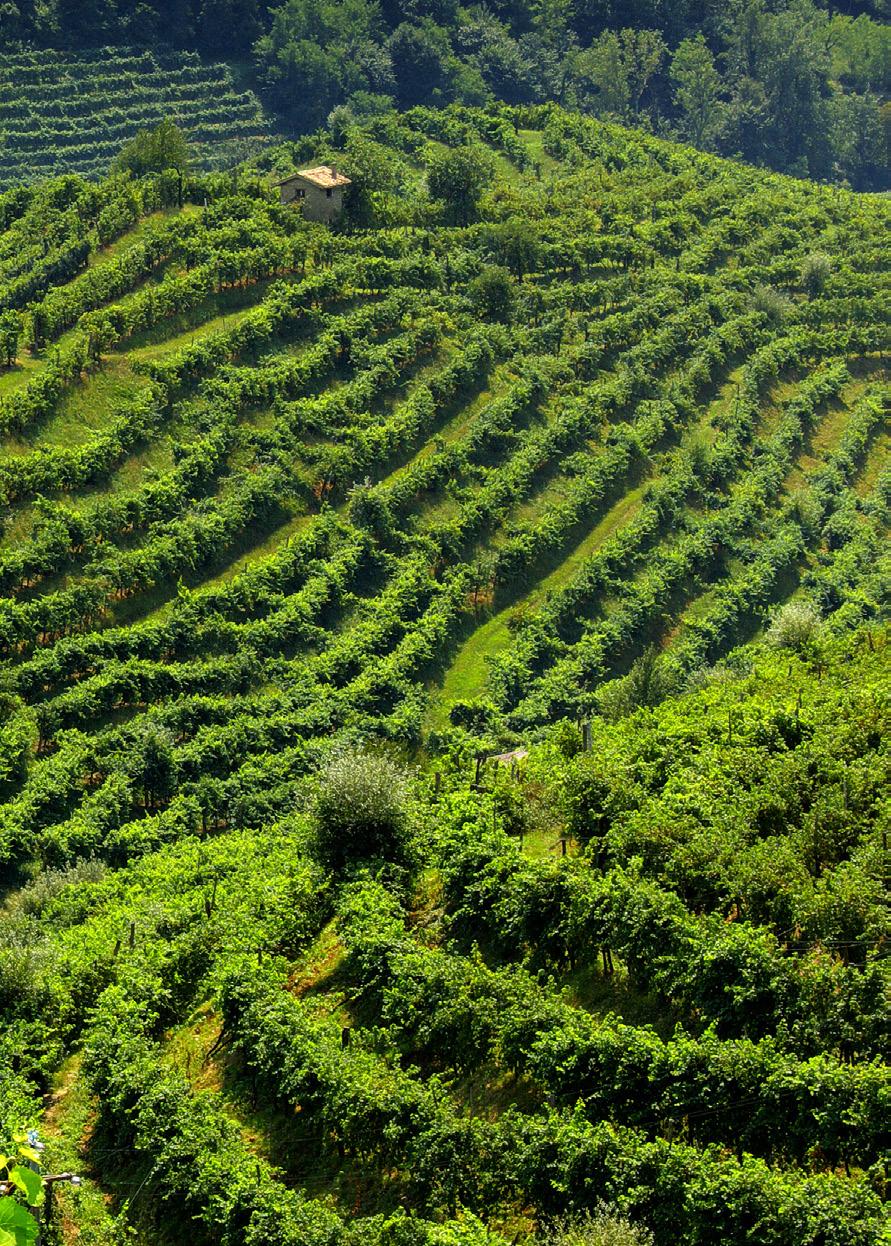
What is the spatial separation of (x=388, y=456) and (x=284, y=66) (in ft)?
330

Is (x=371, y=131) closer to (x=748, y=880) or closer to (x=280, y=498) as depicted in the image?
(x=280, y=498)

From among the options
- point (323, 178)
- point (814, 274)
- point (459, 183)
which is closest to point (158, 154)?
point (323, 178)

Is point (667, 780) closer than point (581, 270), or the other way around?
point (667, 780)

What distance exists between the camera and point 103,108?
151 metres

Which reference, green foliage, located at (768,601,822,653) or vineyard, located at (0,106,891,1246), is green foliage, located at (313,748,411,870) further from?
green foliage, located at (768,601,822,653)

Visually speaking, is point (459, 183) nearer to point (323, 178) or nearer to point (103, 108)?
point (323, 178)

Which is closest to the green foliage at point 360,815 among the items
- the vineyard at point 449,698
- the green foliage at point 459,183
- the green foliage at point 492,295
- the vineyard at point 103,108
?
the vineyard at point 449,698

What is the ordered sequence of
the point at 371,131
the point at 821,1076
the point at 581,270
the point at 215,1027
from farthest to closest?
the point at 371,131 → the point at 581,270 → the point at 215,1027 → the point at 821,1076

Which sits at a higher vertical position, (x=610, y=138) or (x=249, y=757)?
(x=610, y=138)

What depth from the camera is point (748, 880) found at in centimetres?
3897

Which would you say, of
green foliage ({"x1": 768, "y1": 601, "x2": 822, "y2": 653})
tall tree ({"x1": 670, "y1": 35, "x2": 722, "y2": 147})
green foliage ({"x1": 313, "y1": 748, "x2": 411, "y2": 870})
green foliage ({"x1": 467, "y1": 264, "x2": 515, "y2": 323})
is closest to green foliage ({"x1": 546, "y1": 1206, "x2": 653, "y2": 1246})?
green foliage ({"x1": 313, "y1": 748, "x2": 411, "y2": 870})

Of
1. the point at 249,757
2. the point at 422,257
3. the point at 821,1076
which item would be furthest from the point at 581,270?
the point at 821,1076

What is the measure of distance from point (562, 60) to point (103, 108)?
2497 inches

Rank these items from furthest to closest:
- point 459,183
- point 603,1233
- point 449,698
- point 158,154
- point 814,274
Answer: point 459,183 → point 814,274 → point 158,154 → point 449,698 → point 603,1233
